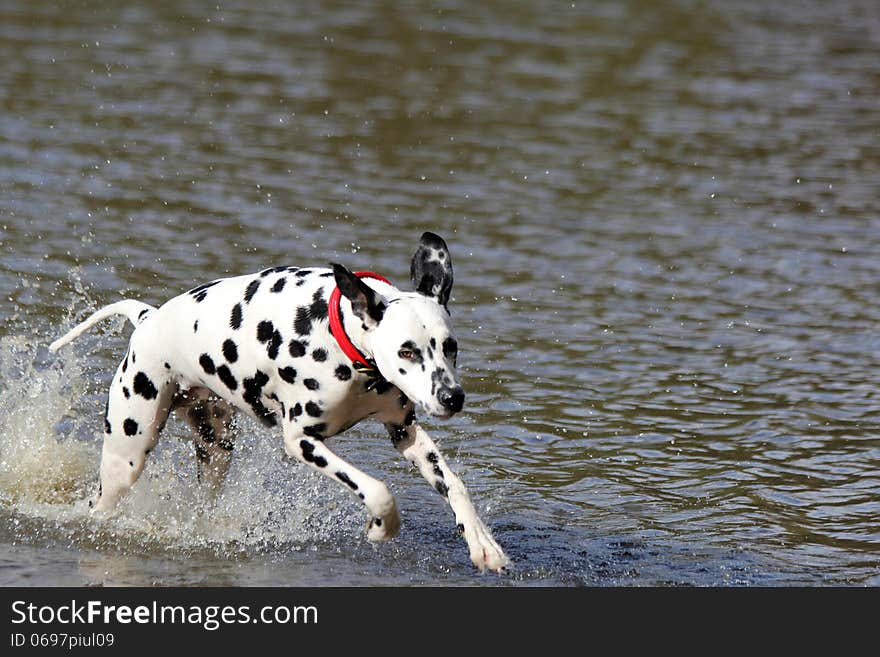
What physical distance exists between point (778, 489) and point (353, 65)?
47.1ft

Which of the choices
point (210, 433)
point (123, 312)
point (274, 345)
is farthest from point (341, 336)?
point (123, 312)

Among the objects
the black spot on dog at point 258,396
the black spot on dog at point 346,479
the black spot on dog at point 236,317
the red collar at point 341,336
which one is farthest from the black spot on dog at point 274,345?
the black spot on dog at point 346,479

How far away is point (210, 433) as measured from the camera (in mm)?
8547

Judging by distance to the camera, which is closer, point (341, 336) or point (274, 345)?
point (341, 336)

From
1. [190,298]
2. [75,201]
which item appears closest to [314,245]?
[75,201]

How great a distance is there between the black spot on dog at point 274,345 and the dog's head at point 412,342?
58cm

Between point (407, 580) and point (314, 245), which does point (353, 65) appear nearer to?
point (314, 245)

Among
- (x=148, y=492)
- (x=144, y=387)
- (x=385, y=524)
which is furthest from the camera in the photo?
(x=148, y=492)

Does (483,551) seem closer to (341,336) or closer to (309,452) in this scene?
(309,452)

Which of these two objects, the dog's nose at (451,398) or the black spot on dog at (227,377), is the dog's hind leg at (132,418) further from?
the dog's nose at (451,398)

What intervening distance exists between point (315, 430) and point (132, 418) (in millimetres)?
1164

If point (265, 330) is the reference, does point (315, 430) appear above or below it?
below

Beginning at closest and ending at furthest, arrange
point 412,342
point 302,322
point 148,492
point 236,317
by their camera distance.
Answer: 1. point 412,342
2. point 302,322
3. point 236,317
4. point 148,492

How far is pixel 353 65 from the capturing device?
22.8 m
